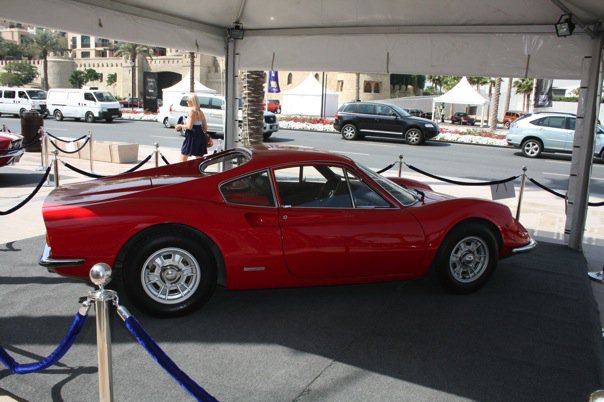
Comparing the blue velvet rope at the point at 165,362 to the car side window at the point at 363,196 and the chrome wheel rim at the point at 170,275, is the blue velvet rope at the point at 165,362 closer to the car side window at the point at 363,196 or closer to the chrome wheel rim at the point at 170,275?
the chrome wheel rim at the point at 170,275

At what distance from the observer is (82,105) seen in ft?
97.5


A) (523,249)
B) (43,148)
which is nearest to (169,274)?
(523,249)

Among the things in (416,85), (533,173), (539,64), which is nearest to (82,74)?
(416,85)


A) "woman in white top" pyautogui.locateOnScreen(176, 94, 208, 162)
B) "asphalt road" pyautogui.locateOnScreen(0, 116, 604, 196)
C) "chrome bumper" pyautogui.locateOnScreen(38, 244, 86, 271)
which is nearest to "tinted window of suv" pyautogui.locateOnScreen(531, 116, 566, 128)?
"asphalt road" pyautogui.locateOnScreen(0, 116, 604, 196)

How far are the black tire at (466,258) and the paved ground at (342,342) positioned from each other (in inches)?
6.4

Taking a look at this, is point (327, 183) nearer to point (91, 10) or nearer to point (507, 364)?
point (507, 364)

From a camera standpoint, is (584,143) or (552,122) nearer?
(584,143)

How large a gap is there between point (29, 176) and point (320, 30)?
24.1ft

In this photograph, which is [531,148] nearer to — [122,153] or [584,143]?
[584,143]

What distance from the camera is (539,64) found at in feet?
22.7

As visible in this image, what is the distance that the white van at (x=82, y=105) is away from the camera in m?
29.5

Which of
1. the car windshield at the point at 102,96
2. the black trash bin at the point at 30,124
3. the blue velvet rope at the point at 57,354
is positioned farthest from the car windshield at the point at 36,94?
the blue velvet rope at the point at 57,354

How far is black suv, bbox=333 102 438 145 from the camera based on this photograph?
22.4 metres

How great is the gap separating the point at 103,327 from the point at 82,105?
30.4m
